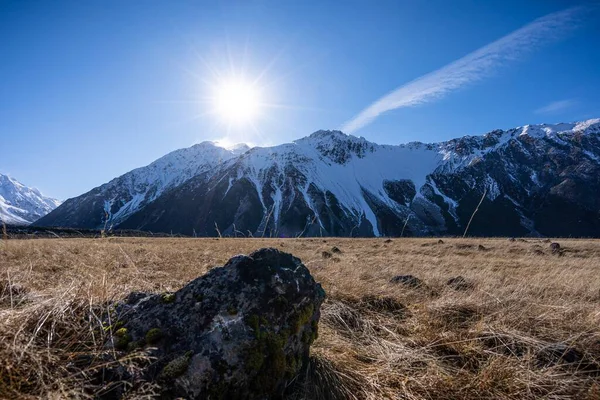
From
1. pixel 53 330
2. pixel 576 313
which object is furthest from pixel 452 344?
pixel 53 330

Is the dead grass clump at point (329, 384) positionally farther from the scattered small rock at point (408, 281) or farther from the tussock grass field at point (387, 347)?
the scattered small rock at point (408, 281)

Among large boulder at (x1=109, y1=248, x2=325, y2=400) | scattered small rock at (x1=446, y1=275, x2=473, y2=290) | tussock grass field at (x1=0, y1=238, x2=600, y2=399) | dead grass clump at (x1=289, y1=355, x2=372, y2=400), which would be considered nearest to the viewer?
tussock grass field at (x1=0, y1=238, x2=600, y2=399)

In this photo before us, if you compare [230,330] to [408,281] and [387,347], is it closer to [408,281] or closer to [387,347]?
[387,347]

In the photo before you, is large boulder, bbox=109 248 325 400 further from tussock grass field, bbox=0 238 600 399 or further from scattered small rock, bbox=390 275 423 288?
scattered small rock, bbox=390 275 423 288

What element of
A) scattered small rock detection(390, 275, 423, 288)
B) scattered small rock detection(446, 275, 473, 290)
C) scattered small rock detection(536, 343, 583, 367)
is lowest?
scattered small rock detection(446, 275, 473, 290)

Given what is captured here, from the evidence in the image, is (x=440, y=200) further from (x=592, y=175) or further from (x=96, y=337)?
(x=96, y=337)

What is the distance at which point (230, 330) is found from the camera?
2107mm

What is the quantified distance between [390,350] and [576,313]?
127 inches

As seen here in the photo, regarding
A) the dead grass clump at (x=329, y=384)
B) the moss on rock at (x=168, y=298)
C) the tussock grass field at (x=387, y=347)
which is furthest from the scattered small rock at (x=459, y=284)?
the moss on rock at (x=168, y=298)

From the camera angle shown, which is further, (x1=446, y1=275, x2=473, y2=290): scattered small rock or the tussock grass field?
(x1=446, y1=275, x2=473, y2=290): scattered small rock

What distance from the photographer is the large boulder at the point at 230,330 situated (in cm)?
188

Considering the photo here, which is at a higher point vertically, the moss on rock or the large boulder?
the moss on rock

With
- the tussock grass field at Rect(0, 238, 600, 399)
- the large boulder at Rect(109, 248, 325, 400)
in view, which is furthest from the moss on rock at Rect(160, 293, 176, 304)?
the tussock grass field at Rect(0, 238, 600, 399)

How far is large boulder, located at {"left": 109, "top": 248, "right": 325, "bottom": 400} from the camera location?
188 cm
